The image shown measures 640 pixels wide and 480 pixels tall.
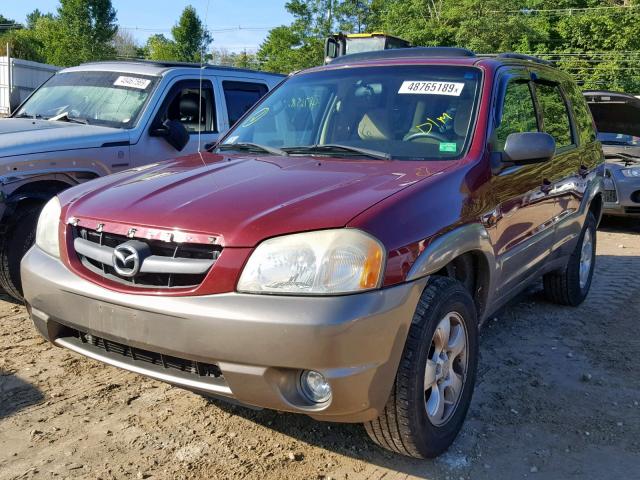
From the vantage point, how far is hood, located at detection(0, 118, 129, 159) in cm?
457

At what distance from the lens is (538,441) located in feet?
10.2

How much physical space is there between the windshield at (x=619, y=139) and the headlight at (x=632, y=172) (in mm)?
615

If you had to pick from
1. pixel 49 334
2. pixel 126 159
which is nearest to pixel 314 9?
pixel 126 159

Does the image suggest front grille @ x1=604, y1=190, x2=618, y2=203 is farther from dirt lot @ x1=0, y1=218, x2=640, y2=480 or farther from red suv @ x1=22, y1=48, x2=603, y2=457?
red suv @ x1=22, y1=48, x2=603, y2=457

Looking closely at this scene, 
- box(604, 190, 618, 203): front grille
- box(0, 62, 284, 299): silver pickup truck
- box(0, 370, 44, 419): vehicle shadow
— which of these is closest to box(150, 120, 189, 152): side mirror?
box(0, 62, 284, 299): silver pickup truck

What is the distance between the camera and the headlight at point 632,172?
8.59 m

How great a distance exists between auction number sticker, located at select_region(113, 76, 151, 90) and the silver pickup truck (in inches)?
0.4

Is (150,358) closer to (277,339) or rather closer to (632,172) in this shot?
(277,339)

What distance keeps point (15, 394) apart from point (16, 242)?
1435 mm

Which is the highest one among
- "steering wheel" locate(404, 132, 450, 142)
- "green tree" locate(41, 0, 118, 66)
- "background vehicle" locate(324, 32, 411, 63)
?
"green tree" locate(41, 0, 118, 66)

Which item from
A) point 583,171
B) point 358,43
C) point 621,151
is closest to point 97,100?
point 583,171

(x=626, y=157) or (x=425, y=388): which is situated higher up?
(x=626, y=157)

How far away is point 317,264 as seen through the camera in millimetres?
2398

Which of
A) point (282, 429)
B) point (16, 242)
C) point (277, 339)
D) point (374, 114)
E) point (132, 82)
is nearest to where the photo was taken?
point (277, 339)
